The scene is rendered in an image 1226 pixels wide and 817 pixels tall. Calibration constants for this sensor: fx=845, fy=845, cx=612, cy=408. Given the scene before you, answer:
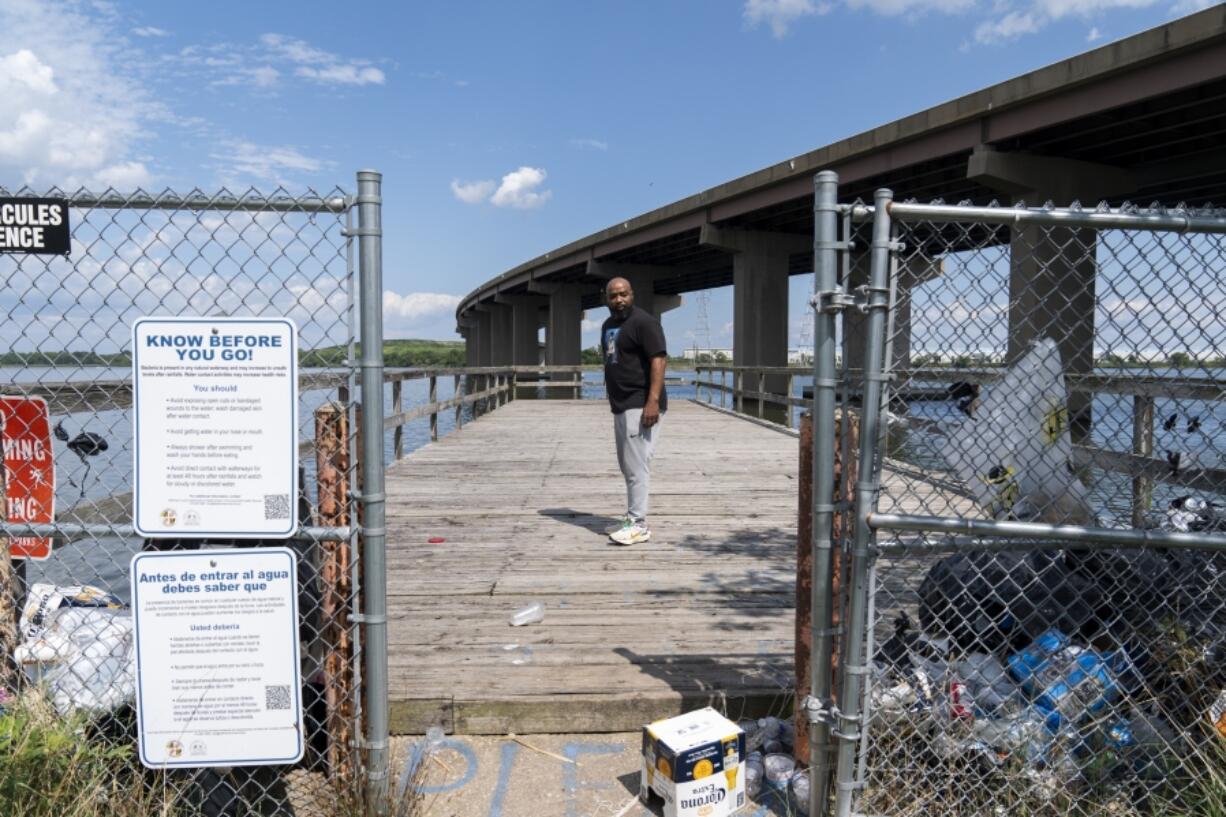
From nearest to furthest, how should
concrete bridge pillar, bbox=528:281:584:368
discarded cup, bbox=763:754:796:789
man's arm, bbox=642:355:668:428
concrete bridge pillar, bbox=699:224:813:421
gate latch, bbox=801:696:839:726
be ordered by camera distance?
gate latch, bbox=801:696:839:726
discarded cup, bbox=763:754:796:789
man's arm, bbox=642:355:668:428
concrete bridge pillar, bbox=699:224:813:421
concrete bridge pillar, bbox=528:281:584:368

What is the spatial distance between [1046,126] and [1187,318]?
17096 mm

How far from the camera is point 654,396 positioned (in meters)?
5.85

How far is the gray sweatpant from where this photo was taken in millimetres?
5914

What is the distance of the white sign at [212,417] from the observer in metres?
→ 2.43

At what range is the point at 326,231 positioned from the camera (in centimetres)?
249

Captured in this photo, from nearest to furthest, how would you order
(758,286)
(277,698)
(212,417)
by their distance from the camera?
(212,417) < (277,698) < (758,286)

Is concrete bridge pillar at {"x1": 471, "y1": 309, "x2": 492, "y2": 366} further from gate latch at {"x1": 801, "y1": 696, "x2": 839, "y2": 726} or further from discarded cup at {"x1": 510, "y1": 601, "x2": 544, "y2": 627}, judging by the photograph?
gate latch at {"x1": 801, "y1": 696, "x2": 839, "y2": 726}

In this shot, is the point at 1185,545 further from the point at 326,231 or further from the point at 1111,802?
the point at 326,231

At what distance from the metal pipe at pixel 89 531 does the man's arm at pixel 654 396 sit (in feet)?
11.2

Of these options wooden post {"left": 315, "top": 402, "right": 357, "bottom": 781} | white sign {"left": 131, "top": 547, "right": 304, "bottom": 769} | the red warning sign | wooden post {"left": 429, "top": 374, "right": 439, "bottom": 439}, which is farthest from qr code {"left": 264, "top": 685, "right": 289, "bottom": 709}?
wooden post {"left": 429, "top": 374, "right": 439, "bottom": 439}

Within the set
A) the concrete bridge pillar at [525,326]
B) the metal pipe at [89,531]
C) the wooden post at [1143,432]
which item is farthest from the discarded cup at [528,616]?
the concrete bridge pillar at [525,326]

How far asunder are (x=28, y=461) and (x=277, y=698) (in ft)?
3.74

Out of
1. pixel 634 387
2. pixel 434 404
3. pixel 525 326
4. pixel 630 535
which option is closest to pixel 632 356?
pixel 634 387

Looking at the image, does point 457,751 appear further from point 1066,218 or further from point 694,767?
point 1066,218
